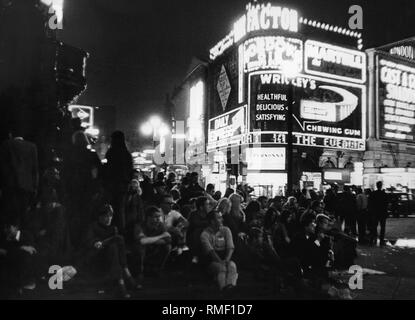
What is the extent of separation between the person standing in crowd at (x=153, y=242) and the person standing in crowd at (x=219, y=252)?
723 millimetres

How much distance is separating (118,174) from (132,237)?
46.4 inches

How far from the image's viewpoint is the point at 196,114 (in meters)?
55.5

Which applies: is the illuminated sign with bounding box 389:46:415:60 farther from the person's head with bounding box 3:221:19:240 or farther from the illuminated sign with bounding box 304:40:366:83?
the person's head with bounding box 3:221:19:240

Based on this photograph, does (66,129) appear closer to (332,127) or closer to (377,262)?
(377,262)

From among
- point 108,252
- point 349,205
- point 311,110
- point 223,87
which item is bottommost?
point 108,252

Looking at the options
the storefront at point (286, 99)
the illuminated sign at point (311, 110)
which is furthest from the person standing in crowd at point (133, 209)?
the illuminated sign at point (311, 110)

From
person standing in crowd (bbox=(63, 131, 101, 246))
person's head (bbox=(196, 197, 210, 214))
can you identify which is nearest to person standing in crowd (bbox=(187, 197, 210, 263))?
person's head (bbox=(196, 197, 210, 214))

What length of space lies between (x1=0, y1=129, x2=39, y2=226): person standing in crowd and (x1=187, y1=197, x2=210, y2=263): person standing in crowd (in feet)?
9.08

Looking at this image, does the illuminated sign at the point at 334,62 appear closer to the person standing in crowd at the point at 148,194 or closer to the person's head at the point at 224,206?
the person standing in crowd at the point at 148,194

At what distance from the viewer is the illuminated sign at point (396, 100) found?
42.3 meters

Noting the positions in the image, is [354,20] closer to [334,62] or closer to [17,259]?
[334,62]

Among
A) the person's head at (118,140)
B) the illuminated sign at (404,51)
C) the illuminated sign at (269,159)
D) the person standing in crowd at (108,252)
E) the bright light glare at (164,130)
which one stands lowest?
the person standing in crowd at (108,252)

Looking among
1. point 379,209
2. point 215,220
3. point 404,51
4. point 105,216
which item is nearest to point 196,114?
Answer: point 404,51

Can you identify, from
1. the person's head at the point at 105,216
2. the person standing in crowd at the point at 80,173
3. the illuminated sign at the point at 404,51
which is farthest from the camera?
the illuminated sign at the point at 404,51
